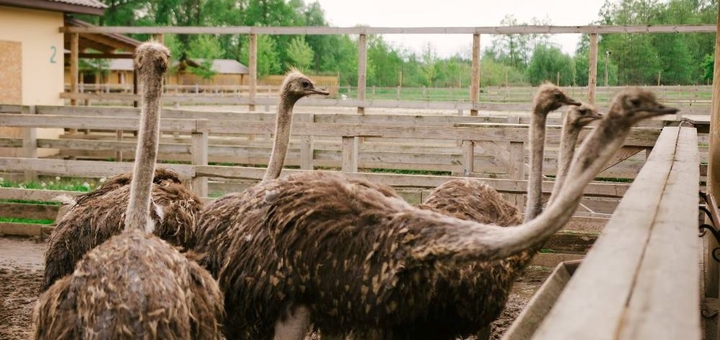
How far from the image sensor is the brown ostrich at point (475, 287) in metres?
3.43

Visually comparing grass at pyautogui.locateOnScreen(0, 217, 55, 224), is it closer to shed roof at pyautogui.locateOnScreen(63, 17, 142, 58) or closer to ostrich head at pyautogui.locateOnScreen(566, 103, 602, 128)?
ostrich head at pyautogui.locateOnScreen(566, 103, 602, 128)

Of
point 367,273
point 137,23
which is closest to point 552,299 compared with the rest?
point 367,273

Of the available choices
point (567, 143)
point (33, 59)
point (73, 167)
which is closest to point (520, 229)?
point (567, 143)

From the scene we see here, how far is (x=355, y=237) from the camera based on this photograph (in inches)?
131

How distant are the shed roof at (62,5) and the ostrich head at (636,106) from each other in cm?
1363

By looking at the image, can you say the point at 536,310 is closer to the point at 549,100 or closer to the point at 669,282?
the point at 669,282

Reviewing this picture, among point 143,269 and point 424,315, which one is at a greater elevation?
point 143,269

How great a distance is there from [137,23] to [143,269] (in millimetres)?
53283

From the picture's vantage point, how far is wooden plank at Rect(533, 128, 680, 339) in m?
1.36

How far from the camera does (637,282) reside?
1618 mm

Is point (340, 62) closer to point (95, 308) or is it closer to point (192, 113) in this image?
point (192, 113)

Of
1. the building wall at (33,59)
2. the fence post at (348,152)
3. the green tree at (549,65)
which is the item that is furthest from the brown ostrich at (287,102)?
the building wall at (33,59)

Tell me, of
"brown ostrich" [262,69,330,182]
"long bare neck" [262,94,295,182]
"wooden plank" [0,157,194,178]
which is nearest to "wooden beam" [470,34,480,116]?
"wooden plank" [0,157,194,178]

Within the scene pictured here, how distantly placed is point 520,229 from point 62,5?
48.1 ft
